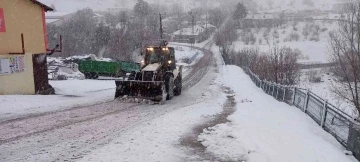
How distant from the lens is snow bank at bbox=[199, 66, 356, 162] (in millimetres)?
7801

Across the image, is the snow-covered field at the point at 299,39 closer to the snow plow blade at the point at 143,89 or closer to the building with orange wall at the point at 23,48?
the snow plow blade at the point at 143,89

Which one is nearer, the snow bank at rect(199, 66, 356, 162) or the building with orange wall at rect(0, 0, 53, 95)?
the snow bank at rect(199, 66, 356, 162)

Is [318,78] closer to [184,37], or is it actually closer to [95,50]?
[95,50]

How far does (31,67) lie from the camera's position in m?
17.4

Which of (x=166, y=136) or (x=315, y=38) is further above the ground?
(x=315, y=38)

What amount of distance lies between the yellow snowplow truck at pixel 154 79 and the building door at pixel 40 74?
4666mm

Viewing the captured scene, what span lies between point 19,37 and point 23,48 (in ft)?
1.74

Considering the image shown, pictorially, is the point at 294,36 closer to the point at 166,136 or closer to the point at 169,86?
the point at 169,86

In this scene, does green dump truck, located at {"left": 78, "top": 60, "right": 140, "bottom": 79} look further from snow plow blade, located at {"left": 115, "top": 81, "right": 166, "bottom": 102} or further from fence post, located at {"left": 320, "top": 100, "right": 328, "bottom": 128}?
fence post, located at {"left": 320, "top": 100, "right": 328, "bottom": 128}

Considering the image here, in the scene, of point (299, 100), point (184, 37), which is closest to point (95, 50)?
point (184, 37)

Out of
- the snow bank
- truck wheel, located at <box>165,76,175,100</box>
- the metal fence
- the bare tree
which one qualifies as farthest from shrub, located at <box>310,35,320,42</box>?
the snow bank

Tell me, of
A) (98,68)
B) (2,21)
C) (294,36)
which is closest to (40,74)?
(2,21)

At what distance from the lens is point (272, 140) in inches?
348

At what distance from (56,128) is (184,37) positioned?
3399 inches
